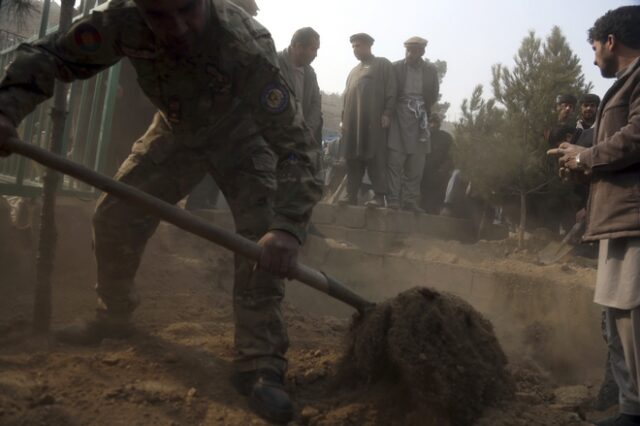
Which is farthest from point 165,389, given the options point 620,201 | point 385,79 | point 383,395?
point 385,79

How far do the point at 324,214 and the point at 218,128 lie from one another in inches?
178

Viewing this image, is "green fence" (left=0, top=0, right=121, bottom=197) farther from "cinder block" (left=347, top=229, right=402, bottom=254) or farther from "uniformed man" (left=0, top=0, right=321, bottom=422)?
"cinder block" (left=347, top=229, right=402, bottom=254)

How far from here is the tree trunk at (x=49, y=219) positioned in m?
3.42

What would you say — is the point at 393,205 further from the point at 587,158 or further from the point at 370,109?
the point at 587,158

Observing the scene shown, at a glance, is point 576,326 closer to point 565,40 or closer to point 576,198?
point 576,198

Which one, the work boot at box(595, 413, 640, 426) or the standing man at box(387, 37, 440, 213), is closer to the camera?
the work boot at box(595, 413, 640, 426)

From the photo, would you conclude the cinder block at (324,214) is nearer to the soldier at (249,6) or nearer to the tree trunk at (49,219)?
the soldier at (249,6)

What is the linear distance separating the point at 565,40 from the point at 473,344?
555cm

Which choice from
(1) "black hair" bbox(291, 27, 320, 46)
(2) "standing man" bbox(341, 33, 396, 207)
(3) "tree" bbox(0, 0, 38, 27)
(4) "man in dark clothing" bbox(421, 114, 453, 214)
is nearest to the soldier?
(1) "black hair" bbox(291, 27, 320, 46)

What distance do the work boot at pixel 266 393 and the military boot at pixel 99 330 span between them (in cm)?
84

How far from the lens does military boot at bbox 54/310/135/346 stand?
11.2 ft

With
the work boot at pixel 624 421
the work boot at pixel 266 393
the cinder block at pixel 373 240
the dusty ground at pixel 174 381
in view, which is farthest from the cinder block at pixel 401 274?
the work boot at pixel 266 393

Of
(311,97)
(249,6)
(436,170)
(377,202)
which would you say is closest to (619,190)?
(249,6)

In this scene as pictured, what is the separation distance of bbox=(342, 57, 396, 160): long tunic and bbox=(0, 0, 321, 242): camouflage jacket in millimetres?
4444
